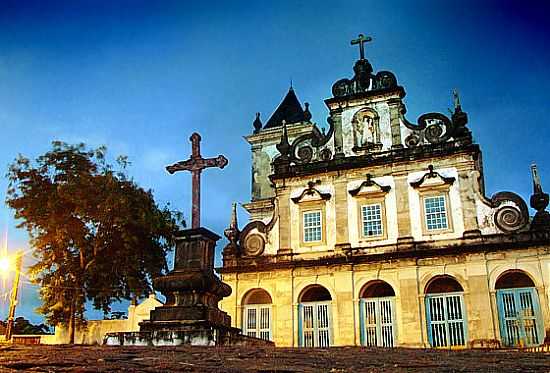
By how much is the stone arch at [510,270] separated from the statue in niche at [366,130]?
6.96 metres

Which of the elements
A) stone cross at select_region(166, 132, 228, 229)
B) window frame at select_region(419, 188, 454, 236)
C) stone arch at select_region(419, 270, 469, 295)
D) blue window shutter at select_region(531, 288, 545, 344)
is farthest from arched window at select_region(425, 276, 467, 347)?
stone cross at select_region(166, 132, 228, 229)

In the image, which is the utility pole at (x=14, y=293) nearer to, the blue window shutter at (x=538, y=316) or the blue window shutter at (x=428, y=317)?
the blue window shutter at (x=428, y=317)

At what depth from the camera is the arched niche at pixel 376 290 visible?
21.8m

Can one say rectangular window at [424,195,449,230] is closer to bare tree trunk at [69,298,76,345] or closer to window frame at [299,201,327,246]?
window frame at [299,201,327,246]

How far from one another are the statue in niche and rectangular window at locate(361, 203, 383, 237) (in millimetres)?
2665

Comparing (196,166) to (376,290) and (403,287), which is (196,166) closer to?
(403,287)

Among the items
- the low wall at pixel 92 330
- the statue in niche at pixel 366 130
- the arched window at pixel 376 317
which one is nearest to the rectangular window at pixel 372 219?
the arched window at pixel 376 317

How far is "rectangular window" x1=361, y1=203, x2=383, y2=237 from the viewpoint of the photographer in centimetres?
2250

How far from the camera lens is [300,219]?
23891mm

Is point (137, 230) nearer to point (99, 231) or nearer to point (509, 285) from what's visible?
point (99, 231)

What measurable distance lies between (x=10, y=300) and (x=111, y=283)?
431 cm

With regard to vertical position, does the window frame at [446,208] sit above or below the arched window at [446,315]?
above

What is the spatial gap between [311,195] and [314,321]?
525 cm

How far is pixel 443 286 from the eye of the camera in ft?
70.5
